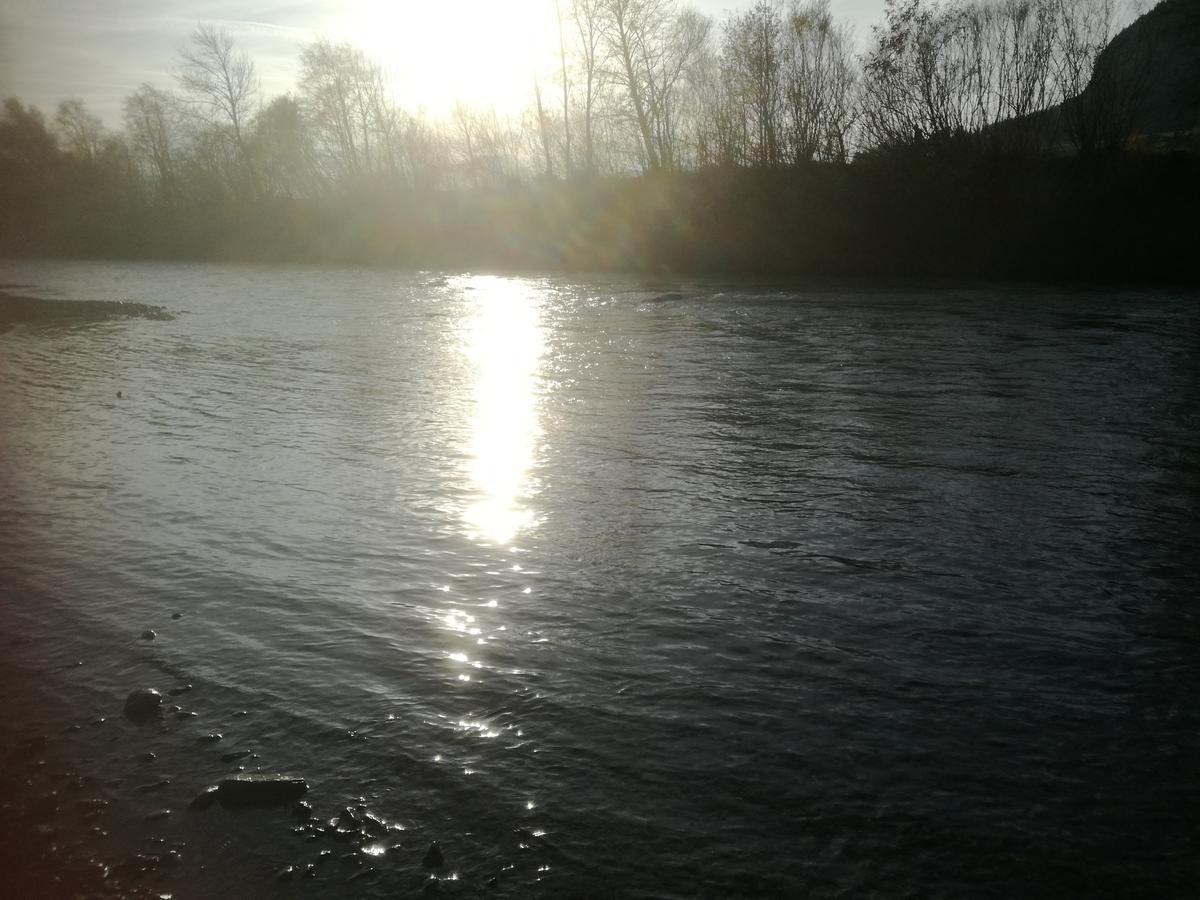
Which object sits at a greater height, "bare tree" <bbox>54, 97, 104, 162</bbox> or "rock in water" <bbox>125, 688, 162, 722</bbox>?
"bare tree" <bbox>54, 97, 104, 162</bbox>

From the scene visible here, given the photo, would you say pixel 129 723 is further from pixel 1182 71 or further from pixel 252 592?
pixel 1182 71

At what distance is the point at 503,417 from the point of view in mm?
8758

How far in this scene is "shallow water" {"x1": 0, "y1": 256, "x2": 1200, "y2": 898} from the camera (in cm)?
272

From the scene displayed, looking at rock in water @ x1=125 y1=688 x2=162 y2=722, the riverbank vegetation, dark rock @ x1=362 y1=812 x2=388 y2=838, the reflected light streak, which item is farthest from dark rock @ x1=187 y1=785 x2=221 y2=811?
the riverbank vegetation

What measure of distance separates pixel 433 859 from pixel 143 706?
55.1 inches

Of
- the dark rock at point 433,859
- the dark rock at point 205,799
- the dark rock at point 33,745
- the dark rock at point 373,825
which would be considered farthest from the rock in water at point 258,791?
the dark rock at point 33,745

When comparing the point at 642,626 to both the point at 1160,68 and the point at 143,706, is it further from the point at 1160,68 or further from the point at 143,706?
the point at 1160,68

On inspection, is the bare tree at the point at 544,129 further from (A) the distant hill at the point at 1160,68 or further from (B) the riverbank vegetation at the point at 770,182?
(A) the distant hill at the point at 1160,68

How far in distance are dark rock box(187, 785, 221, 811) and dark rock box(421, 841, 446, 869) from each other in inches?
27.7

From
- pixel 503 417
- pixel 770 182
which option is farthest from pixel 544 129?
pixel 503 417

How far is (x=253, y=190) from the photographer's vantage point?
53.2 metres

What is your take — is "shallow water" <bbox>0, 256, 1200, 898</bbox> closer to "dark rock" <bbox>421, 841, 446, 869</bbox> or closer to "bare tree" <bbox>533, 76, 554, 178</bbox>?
"dark rock" <bbox>421, 841, 446, 869</bbox>

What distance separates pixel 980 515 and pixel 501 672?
126 inches

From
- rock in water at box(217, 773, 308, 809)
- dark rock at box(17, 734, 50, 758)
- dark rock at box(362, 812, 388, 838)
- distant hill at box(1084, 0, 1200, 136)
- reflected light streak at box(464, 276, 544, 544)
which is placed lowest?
dark rock at box(362, 812, 388, 838)
